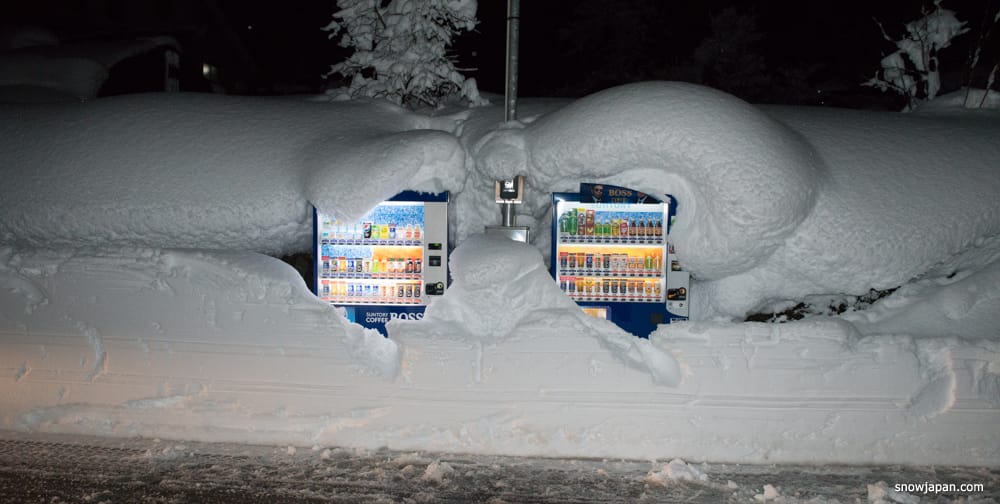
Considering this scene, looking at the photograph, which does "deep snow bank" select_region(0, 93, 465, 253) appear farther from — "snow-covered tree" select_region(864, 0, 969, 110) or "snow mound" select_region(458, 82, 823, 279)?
"snow-covered tree" select_region(864, 0, 969, 110)

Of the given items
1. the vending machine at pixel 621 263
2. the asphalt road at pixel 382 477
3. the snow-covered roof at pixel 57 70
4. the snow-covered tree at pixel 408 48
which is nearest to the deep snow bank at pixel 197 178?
the vending machine at pixel 621 263

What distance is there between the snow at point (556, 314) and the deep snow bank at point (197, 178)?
0.10 feet

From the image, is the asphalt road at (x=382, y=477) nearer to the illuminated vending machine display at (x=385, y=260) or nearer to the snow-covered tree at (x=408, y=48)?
the illuminated vending machine display at (x=385, y=260)

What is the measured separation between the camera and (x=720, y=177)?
19.7 feet

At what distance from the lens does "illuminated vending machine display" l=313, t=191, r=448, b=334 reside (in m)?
6.80

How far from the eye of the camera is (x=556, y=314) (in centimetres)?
615

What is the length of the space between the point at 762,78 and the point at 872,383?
1660 centimetres

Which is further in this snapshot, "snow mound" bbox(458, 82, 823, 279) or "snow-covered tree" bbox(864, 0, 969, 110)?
"snow-covered tree" bbox(864, 0, 969, 110)

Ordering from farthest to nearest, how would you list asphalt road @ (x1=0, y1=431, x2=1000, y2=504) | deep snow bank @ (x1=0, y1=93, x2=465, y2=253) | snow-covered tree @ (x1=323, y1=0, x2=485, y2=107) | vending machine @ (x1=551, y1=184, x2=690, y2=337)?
1. snow-covered tree @ (x1=323, y1=0, x2=485, y2=107)
2. vending machine @ (x1=551, y1=184, x2=690, y2=337)
3. deep snow bank @ (x1=0, y1=93, x2=465, y2=253)
4. asphalt road @ (x1=0, y1=431, x2=1000, y2=504)

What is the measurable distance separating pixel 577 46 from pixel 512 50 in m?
18.1

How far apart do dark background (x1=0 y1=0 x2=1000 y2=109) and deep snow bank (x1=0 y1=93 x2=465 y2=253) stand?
10.9 metres

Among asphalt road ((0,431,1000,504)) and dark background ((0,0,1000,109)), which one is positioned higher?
dark background ((0,0,1000,109))

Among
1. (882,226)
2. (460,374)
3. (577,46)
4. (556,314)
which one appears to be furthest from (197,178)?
(577,46)

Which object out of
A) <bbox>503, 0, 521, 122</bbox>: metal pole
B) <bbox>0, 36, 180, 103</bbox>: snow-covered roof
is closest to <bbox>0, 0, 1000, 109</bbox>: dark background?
<bbox>0, 36, 180, 103</bbox>: snow-covered roof
